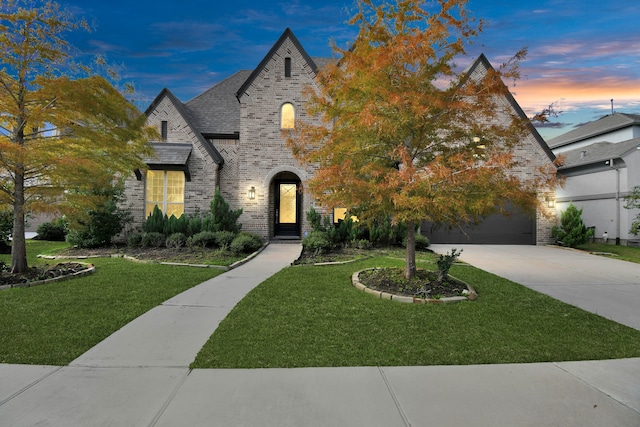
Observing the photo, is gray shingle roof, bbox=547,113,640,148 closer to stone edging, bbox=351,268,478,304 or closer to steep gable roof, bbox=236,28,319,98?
steep gable roof, bbox=236,28,319,98

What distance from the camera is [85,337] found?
12.9 ft

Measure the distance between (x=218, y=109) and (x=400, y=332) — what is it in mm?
15424

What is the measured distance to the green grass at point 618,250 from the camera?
11.5m

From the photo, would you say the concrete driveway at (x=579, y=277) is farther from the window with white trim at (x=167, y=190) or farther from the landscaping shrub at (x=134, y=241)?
the window with white trim at (x=167, y=190)

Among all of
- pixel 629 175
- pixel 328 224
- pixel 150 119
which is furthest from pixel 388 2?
pixel 629 175

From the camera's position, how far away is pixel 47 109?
670 cm

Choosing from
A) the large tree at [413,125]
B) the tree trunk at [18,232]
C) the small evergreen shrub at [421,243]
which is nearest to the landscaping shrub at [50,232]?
the tree trunk at [18,232]

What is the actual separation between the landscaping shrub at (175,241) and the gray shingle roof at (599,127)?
90.5ft

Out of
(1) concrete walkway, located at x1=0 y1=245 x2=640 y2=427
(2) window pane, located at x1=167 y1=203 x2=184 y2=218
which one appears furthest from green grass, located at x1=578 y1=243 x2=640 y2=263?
(2) window pane, located at x1=167 y1=203 x2=184 y2=218

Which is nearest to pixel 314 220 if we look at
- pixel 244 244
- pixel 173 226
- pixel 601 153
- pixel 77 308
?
pixel 244 244

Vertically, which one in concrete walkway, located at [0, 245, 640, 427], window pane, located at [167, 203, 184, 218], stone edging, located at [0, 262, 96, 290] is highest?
window pane, located at [167, 203, 184, 218]

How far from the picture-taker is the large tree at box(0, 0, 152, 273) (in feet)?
21.2

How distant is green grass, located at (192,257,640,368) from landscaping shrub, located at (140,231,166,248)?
7.42 m

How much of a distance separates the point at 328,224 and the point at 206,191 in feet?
18.8
